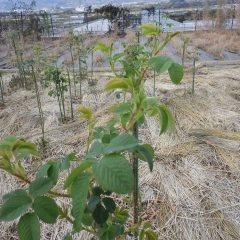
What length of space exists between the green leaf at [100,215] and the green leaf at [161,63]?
0.37 metres

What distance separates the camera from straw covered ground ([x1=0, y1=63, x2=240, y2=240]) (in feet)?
6.35

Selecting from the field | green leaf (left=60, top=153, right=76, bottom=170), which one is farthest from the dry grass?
green leaf (left=60, top=153, right=76, bottom=170)

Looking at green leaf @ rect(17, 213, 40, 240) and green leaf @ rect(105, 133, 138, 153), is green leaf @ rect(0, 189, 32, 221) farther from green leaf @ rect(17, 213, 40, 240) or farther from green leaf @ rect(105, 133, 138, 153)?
green leaf @ rect(105, 133, 138, 153)

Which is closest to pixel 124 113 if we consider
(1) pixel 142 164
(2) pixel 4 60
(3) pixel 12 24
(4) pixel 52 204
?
(4) pixel 52 204

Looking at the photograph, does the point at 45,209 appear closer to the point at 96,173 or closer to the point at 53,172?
the point at 53,172

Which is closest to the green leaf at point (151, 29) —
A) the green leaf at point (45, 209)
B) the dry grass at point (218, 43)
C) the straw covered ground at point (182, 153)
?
the green leaf at point (45, 209)

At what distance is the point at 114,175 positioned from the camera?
62cm

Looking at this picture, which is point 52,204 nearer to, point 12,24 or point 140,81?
point 140,81

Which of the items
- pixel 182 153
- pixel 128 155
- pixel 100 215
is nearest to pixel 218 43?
pixel 182 153

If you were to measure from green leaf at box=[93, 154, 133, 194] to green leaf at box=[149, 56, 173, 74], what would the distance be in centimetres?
26

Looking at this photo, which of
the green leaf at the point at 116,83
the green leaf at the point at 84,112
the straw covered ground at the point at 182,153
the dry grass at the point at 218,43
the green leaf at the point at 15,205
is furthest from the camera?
the dry grass at the point at 218,43

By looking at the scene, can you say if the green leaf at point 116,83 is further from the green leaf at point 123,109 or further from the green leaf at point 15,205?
the green leaf at point 15,205

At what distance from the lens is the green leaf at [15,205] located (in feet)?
2.35

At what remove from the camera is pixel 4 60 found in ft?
23.9
